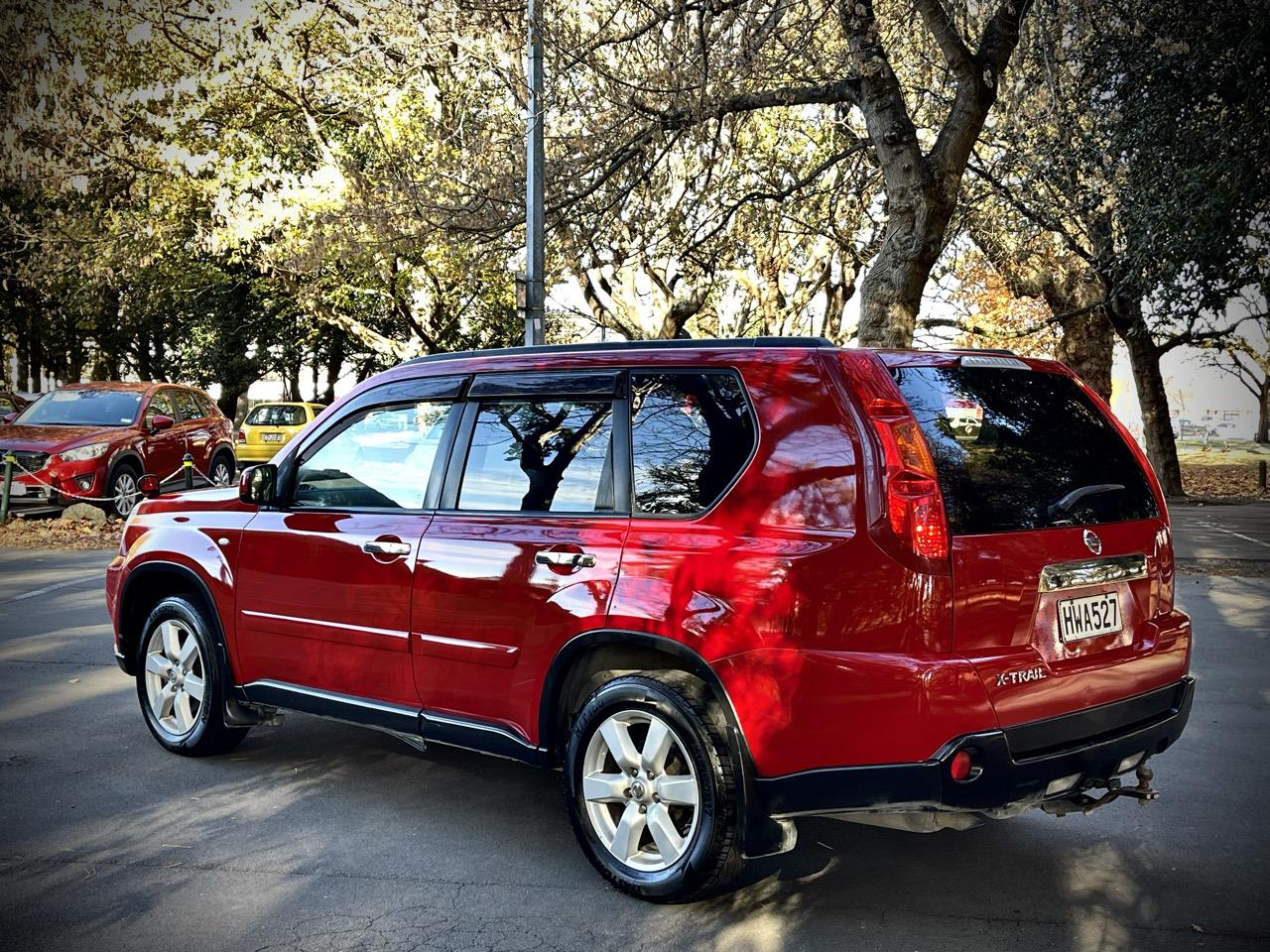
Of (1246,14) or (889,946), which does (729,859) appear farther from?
(1246,14)

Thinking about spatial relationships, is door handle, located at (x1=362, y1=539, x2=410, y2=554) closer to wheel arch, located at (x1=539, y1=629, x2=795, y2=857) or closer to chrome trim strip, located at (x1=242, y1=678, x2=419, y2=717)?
chrome trim strip, located at (x1=242, y1=678, x2=419, y2=717)

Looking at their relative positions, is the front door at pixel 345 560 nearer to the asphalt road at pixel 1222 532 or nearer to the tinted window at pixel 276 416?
the asphalt road at pixel 1222 532

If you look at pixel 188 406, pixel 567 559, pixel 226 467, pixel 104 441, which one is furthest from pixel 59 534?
pixel 567 559

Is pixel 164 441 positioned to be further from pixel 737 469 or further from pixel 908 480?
pixel 908 480

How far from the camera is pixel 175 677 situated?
5.68 meters

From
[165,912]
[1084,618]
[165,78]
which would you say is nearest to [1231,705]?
[1084,618]

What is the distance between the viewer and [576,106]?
13266mm

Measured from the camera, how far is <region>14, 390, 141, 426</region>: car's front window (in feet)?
54.3

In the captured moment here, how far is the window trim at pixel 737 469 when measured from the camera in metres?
3.84

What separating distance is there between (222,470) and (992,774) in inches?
692

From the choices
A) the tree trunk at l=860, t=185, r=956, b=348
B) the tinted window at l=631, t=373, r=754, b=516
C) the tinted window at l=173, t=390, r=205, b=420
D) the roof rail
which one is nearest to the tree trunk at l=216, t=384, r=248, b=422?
the tinted window at l=173, t=390, r=205, b=420

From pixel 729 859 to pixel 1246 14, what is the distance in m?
11.3

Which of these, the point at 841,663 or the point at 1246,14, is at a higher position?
the point at 1246,14

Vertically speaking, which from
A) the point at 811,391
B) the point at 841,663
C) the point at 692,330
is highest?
the point at 692,330
